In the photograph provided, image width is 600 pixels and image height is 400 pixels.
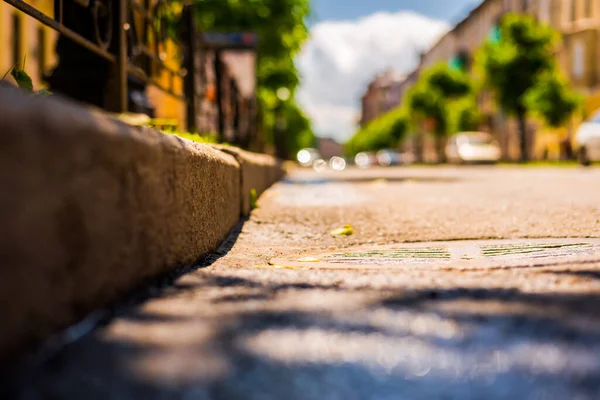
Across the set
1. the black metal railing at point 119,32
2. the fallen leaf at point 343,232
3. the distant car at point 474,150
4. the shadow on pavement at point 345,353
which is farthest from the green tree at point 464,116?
the shadow on pavement at point 345,353

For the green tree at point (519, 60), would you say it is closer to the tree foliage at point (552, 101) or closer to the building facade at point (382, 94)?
the tree foliage at point (552, 101)

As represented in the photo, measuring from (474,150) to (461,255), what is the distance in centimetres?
2991

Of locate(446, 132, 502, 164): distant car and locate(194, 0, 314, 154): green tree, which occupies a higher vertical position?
locate(194, 0, 314, 154): green tree

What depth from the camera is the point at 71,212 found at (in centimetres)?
152

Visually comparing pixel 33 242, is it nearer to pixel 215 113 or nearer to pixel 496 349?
pixel 496 349

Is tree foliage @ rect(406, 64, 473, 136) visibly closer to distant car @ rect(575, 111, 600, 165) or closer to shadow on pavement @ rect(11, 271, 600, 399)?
distant car @ rect(575, 111, 600, 165)

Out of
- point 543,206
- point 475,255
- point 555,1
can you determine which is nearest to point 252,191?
point 543,206

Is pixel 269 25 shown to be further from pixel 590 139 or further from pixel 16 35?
pixel 590 139

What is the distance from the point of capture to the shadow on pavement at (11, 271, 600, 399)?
1.37 metres

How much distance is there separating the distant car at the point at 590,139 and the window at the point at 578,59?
81.5 ft

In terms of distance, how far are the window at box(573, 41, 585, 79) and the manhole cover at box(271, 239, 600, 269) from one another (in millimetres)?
38892

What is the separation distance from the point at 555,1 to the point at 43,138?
43.8 meters

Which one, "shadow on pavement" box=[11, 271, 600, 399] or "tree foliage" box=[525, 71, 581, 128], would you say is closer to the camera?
"shadow on pavement" box=[11, 271, 600, 399]

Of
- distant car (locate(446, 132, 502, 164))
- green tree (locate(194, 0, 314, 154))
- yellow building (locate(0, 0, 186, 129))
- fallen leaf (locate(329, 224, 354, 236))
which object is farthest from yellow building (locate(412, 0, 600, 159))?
fallen leaf (locate(329, 224, 354, 236))
